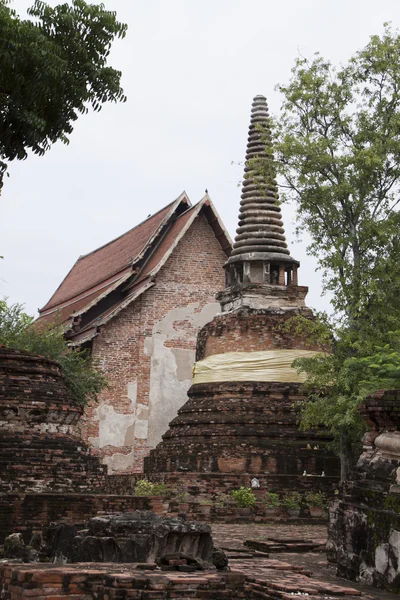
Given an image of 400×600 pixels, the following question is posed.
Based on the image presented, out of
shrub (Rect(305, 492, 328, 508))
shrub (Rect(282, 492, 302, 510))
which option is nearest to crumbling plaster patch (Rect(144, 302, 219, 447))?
shrub (Rect(282, 492, 302, 510))

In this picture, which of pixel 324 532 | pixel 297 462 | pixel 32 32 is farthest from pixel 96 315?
pixel 32 32

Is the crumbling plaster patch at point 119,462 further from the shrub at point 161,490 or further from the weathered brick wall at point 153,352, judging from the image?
the shrub at point 161,490

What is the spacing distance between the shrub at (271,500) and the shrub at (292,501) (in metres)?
0.12

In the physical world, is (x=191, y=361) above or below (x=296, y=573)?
above

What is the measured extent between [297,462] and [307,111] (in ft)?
20.4

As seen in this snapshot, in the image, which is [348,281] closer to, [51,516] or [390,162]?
[390,162]

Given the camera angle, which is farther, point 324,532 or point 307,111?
point 307,111

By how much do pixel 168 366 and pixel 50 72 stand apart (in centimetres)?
1283

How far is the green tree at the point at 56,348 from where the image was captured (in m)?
18.3

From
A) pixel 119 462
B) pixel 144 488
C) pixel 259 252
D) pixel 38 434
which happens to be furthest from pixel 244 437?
pixel 119 462

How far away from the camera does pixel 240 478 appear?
1442 cm

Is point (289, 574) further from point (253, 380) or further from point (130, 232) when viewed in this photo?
point (130, 232)

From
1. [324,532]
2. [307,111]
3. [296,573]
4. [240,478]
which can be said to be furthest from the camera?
[307,111]

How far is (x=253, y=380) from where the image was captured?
54.2 feet
